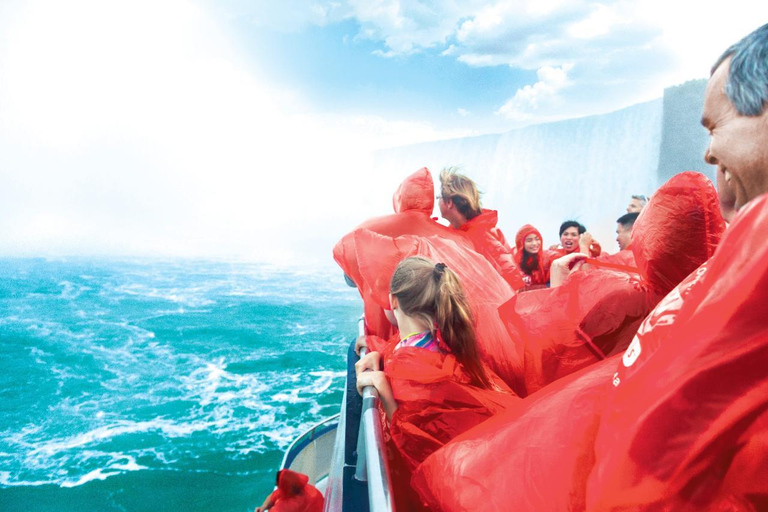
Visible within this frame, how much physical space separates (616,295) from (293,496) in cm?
161

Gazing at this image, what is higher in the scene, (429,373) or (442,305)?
(442,305)

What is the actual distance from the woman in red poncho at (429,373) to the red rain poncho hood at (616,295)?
0.17 m

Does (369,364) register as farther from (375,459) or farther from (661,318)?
(661,318)

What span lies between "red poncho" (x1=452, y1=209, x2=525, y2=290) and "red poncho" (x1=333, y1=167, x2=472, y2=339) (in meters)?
0.12

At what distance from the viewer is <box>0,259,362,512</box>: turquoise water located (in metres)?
10.8

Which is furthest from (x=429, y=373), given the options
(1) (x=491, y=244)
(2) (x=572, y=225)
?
(2) (x=572, y=225)

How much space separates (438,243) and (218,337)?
21.4 m

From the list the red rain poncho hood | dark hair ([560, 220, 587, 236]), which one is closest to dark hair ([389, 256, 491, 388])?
the red rain poncho hood

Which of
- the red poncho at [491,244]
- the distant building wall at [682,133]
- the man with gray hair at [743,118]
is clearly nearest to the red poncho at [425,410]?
the man with gray hair at [743,118]

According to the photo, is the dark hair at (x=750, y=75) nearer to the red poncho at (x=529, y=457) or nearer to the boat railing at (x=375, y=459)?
the red poncho at (x=529, y=457)

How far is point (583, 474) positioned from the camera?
598 millimetres

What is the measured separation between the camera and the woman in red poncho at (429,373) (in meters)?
1.07

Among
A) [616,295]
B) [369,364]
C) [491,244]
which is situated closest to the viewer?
[616,295]

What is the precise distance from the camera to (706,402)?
43 centimetres
